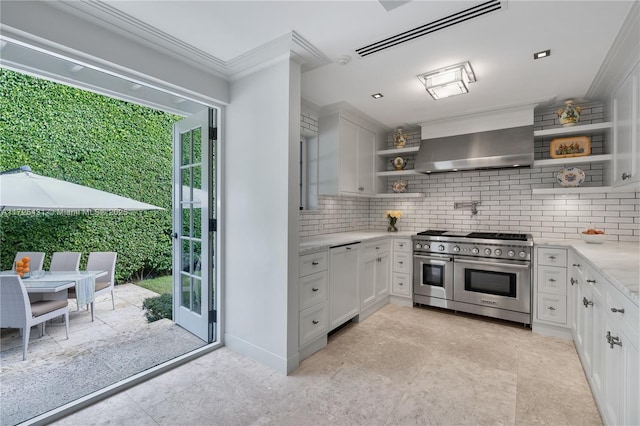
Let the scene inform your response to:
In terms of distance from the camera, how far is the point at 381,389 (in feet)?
6.82

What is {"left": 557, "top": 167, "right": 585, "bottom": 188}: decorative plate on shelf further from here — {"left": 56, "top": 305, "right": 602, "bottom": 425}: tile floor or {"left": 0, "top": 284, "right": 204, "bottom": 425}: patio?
{"left": 0, "top": 284, "right": 204, "bottom": 425}: patio

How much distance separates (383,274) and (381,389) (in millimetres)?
1824

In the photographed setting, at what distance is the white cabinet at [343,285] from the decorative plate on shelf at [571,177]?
8.00ft

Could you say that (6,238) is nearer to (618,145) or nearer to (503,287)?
(503,287)

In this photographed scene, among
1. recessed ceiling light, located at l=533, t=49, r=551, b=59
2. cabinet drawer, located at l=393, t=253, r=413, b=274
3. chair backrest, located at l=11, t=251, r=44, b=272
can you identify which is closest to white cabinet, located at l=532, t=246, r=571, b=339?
cabinet drawer, located at l=393, t=253, r=413, b=274

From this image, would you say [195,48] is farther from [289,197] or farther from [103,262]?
[103,262]

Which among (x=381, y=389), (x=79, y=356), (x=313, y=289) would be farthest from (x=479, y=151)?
(x=79, y=356)

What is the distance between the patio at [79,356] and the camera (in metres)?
2.01

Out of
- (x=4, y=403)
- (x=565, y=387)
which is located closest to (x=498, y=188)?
(x=565, y=387)

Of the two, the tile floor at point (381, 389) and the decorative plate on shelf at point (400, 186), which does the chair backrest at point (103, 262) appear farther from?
the decorative plate on shelf at point (400, 186)

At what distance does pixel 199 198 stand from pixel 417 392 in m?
2.48

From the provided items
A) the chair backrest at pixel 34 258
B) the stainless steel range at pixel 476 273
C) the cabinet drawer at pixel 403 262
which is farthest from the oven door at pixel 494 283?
the chair backrest at pixel 34 258

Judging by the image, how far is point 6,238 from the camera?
3189 mm

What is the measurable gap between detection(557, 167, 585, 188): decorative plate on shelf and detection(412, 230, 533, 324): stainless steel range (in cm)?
71
